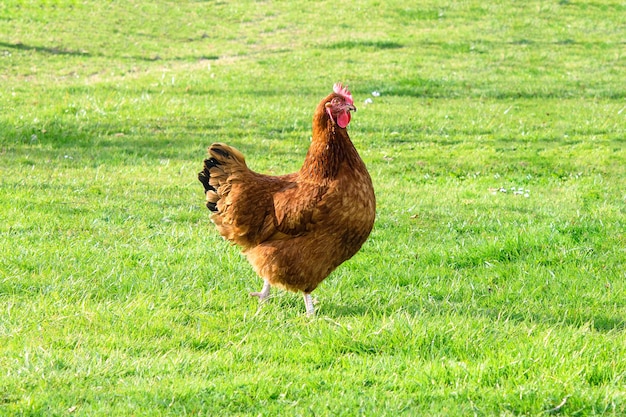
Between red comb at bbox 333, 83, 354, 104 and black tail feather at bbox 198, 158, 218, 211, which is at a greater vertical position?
red comb at bbox 333, 83, 354, 104

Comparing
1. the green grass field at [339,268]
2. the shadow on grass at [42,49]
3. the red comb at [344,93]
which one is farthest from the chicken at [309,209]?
the shadow on grass at [42,49]

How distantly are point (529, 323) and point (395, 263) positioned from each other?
5.82ft

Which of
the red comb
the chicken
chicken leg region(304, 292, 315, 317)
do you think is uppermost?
the red comb

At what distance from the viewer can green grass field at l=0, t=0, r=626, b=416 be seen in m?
4.94

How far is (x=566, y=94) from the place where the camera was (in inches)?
722

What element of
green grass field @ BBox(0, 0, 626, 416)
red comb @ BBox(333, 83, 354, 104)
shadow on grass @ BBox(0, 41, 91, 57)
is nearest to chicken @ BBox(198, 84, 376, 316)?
red comb @ BBox(333, 83, 354, 104)

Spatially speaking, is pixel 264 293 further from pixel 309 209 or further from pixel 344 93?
pixel 344 93

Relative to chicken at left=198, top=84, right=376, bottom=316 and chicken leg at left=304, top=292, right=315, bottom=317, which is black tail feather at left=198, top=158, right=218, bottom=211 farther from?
chicken leg at left=304, top=292, right=315, bottom=317

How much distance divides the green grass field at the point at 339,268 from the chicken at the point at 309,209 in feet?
1.27

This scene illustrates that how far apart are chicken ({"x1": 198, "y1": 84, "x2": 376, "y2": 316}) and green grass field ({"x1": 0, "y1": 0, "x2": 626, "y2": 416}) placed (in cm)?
39

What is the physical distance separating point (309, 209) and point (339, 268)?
4.32 ft

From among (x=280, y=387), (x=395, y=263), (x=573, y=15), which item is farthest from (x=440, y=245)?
(x=573, y=15)

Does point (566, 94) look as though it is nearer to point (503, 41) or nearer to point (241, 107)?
point (503, 41)

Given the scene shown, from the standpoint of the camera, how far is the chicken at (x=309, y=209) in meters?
6.24
